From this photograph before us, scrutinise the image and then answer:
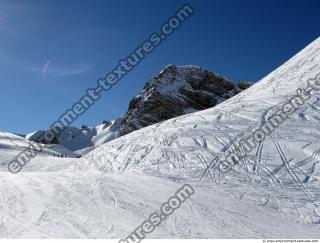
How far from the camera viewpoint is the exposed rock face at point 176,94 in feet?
365

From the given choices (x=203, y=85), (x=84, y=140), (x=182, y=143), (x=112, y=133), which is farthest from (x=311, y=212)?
(x=84, y=140)

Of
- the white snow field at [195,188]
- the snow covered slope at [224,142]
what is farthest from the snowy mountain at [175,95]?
the white snow field at [195,188]

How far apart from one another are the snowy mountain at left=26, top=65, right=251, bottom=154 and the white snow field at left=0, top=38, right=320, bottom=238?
89977 millimetres

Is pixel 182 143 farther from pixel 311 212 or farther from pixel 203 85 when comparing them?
pixel 203 85

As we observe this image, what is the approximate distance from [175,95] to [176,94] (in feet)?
1.81

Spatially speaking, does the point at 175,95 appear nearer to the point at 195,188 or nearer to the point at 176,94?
the point at 176,94

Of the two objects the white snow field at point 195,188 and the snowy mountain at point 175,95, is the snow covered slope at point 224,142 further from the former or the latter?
the snowy mountain at point 175,95

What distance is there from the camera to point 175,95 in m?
118

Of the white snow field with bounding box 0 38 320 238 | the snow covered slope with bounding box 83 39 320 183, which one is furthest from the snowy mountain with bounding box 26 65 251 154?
the white snow field with bounding box 0 38 320 238

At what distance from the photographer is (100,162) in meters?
19.6

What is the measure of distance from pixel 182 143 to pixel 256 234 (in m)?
8.14

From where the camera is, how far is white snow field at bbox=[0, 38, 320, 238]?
9.59 meters

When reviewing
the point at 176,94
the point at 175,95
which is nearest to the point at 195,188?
the point at 175,95

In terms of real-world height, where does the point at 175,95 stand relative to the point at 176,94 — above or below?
below
